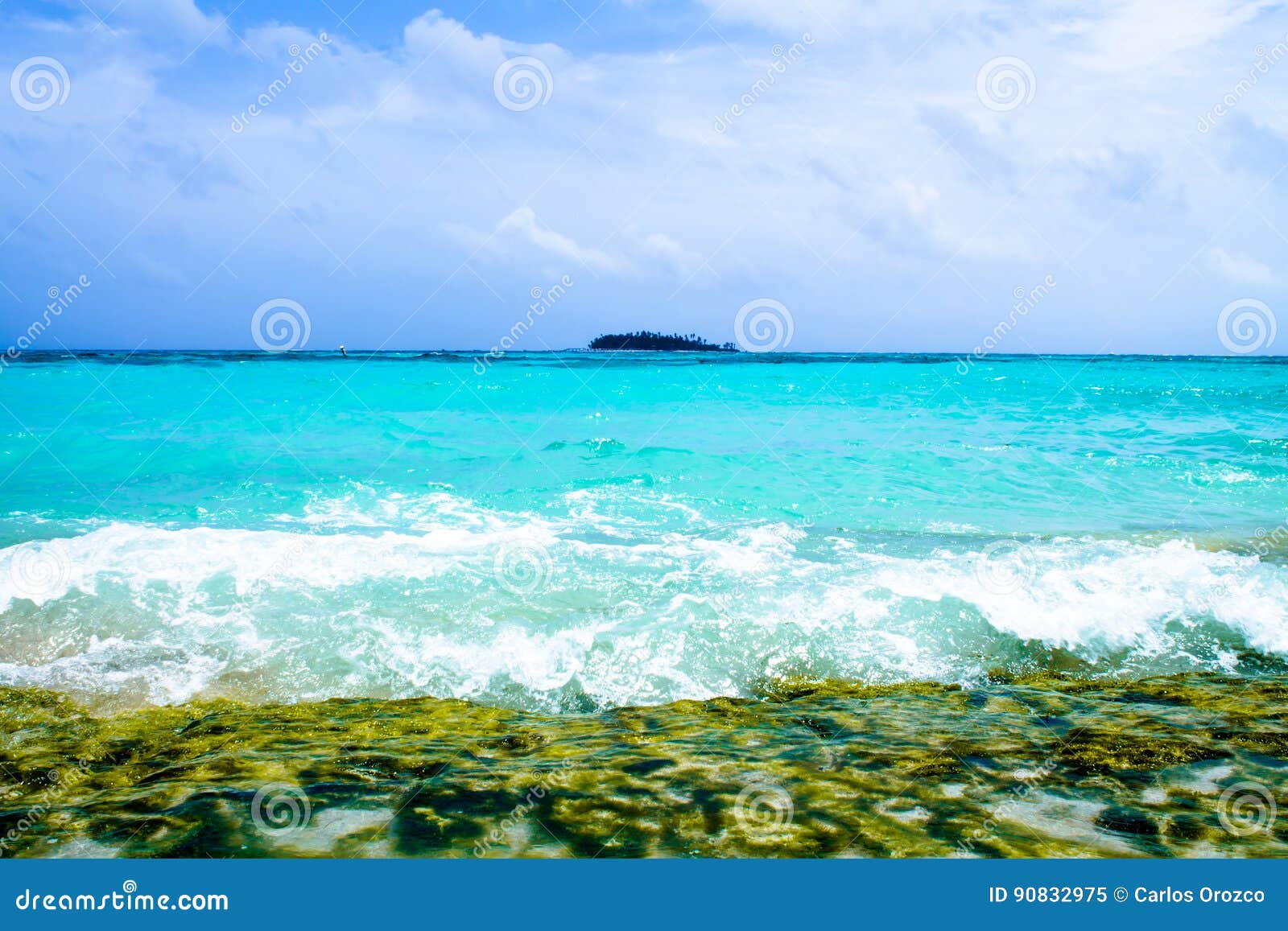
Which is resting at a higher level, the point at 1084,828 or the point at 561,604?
the point at 561,604

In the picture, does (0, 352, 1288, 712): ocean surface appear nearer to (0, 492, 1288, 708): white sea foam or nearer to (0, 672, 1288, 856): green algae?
(0, 492, 1288, 708): white sea foam

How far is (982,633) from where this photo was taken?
6.58 meters

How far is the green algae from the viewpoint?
2.66 meters

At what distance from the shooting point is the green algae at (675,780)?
2658mm

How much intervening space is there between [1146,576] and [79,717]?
409 inches

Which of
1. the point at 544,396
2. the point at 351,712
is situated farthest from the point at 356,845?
the point at 544,396

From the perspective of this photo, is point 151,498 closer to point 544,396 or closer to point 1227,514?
point 1227,514

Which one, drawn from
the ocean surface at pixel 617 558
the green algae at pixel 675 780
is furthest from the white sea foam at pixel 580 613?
the green algae at pixel 675 780

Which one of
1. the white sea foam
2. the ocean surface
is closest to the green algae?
the white sea foam

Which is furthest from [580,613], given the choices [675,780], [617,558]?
[675,780]

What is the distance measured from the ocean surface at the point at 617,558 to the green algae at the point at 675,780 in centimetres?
126

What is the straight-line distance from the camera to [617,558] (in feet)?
28.7

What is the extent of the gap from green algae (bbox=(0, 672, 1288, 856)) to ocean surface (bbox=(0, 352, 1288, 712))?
1.26m

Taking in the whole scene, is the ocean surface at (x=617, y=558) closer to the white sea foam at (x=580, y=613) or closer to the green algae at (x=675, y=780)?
the white sea foam at (x=580, y=613)
